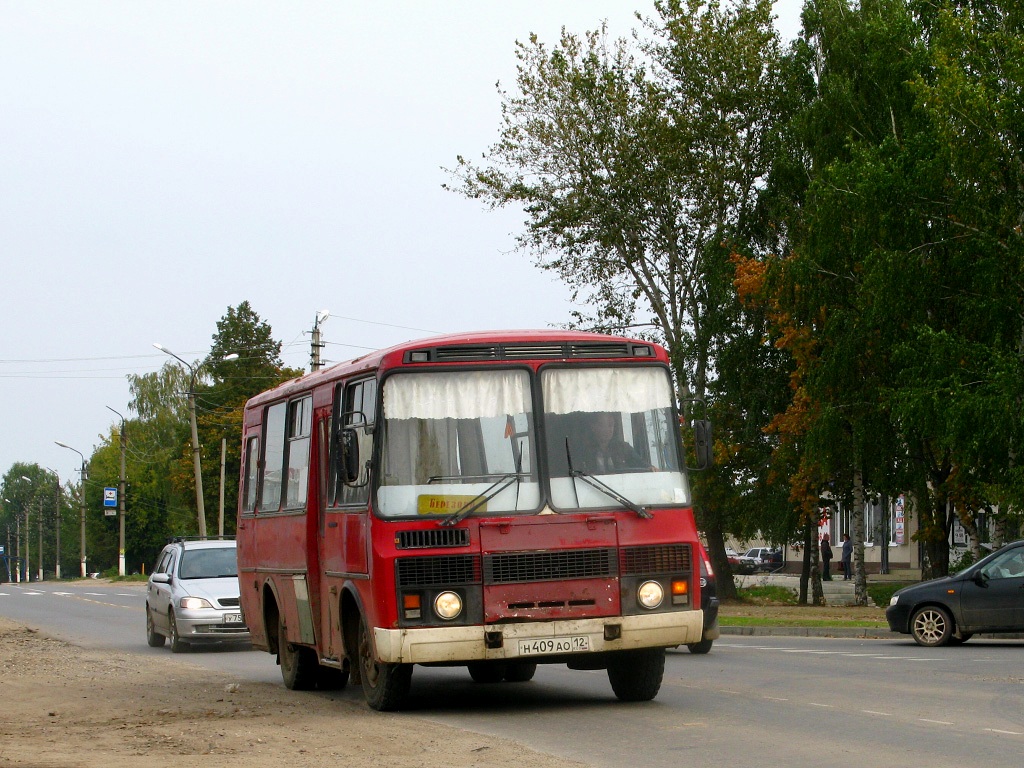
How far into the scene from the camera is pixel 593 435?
1259cm

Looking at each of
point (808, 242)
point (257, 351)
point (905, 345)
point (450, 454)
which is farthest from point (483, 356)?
point (257, 351)

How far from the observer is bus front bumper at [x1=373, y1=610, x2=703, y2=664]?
39.1 ft

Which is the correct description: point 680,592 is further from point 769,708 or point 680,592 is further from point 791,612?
point 791,612

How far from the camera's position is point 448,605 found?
11961mm

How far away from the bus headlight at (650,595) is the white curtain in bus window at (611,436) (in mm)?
653

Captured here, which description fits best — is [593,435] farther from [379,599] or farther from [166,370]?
[166,370]

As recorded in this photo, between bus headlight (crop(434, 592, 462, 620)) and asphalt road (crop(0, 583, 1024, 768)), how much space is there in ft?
2.98

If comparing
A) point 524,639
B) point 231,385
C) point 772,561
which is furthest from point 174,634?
point 231,385

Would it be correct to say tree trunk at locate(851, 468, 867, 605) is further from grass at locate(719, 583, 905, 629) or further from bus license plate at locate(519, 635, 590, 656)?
bus license plate at locate(519, 635, 590, 656)

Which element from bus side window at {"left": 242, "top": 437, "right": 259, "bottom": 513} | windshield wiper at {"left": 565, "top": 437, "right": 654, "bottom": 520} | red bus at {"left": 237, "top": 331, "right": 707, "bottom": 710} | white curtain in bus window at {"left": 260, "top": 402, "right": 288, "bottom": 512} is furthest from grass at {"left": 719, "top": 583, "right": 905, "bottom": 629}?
windshield wiper at {"left": 565, "top": 437, "right": 654, "bottom": 520}

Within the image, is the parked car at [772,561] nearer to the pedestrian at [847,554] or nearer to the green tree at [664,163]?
the pedestrian at [847,554]

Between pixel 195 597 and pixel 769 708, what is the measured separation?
12596 millimetres

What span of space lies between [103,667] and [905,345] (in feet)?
62.6

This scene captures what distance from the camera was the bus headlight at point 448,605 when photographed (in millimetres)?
11961
